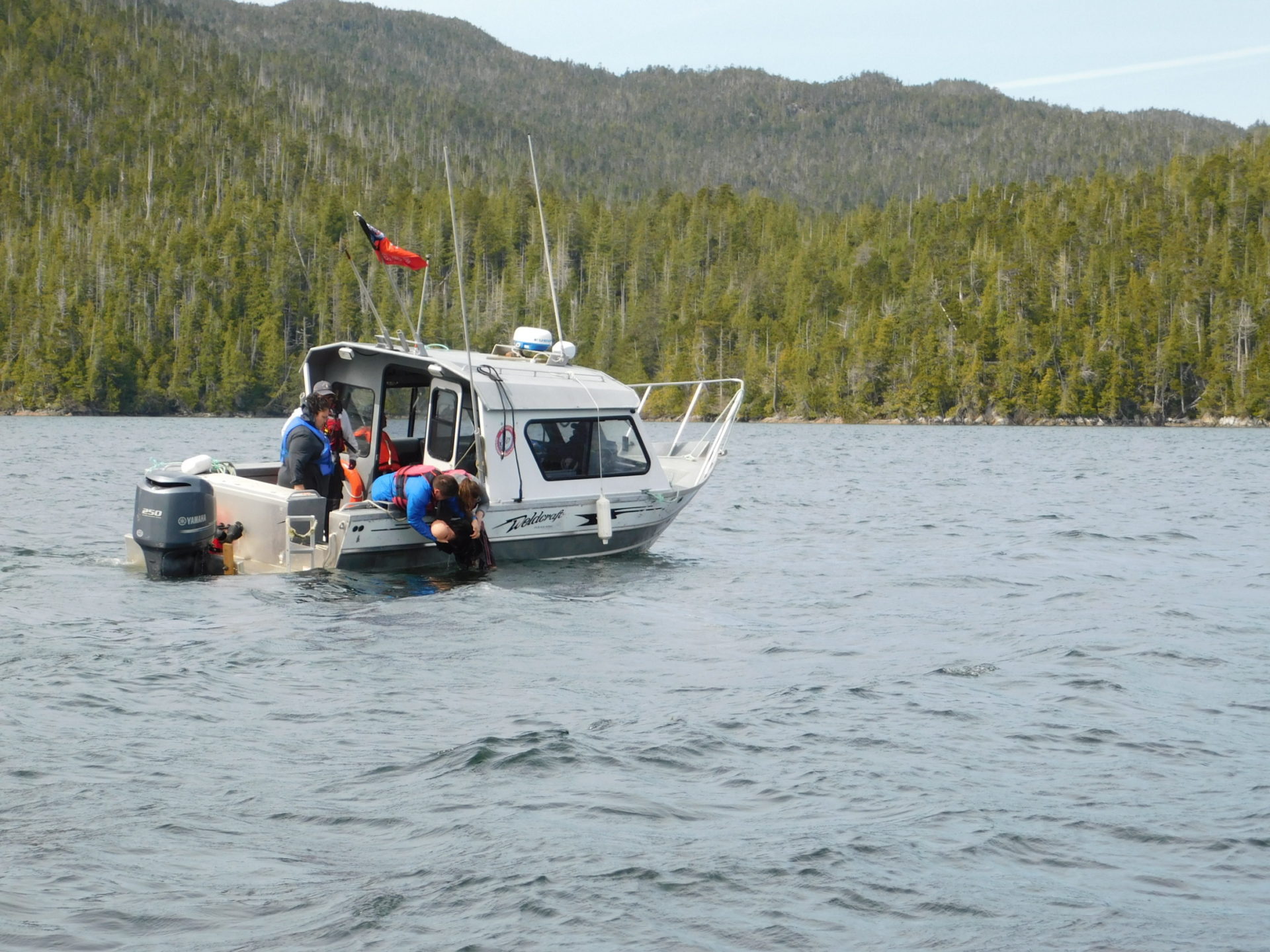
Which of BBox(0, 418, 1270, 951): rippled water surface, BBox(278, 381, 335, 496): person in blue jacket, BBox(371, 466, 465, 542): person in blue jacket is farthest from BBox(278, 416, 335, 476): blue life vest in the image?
BBox(0, 418, 1270, 951): rippled water surface

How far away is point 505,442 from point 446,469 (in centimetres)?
89

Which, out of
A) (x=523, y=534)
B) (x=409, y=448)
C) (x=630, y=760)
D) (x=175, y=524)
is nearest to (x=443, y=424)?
(x=409, y=448)

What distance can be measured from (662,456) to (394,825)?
13.7m

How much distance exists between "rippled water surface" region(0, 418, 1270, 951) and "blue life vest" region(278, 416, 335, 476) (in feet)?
3.87

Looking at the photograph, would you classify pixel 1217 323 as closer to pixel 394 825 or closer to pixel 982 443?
pixel 982 443

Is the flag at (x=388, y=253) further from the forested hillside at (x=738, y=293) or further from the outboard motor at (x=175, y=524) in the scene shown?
the forested hillside at (x=738, y=293)

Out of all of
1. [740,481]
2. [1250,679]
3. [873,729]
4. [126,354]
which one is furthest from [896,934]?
[126,354]

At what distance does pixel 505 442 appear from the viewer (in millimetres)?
16172

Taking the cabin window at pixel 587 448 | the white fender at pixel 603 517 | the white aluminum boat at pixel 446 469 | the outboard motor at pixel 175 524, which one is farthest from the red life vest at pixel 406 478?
the white fender at pixel 603 517

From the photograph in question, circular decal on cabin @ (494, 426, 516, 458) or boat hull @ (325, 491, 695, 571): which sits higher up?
circular decal on cabin @ (494, 426, 516, 458)

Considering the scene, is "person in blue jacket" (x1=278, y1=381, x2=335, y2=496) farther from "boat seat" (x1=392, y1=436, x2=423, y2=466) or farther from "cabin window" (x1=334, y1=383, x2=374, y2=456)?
"boat seat" (x1=392, y1=436, x2=423, y2=466)

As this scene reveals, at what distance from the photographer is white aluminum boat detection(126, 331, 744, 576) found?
14500 mm

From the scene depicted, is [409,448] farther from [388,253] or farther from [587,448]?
[388,253]

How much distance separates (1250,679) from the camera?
461 inches
